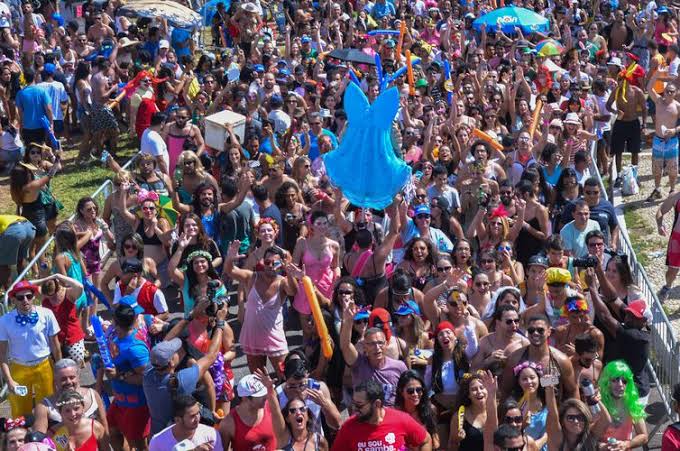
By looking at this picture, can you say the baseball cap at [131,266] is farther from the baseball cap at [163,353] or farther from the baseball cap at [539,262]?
the baseball cap at [539,262]

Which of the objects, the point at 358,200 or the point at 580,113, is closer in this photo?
the point at 358,200

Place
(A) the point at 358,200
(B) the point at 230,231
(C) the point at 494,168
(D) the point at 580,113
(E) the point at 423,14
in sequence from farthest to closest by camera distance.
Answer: (E) the point at 423,14 → (D) the point at 580,113 → (C) the point at 494,168 → (B) the point at 230,231 → (A) the point at 358,200

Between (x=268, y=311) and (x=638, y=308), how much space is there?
9.27ft

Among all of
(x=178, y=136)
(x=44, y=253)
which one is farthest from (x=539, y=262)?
(x=178, y=136)

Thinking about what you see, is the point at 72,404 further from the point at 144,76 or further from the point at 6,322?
the point at 144,76

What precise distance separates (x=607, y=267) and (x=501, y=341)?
1713mm

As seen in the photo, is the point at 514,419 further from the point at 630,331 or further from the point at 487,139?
the point at 487,139

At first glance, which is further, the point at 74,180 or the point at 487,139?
the point at 74,180

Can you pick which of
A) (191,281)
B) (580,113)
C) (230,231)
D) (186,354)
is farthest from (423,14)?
(186,354)

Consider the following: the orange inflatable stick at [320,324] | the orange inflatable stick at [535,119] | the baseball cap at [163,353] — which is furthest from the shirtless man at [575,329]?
the orange inflatable stick at [535,119]

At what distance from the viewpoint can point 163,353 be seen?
317 inches

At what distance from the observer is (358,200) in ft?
34.5

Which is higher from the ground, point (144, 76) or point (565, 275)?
point (565, 275)

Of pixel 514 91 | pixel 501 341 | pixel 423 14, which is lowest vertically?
pixel 423 14
